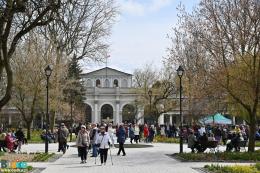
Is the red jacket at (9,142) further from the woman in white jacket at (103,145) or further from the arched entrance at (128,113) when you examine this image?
the arched entrance at (128,113)

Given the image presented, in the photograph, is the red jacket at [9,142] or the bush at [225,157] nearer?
the bush at [225,157]

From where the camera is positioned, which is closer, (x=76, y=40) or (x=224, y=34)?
(x=224, y=34)

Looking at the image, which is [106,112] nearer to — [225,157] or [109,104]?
[109,104]

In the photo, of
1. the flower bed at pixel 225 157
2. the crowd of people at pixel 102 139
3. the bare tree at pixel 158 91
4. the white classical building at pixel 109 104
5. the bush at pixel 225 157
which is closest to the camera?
the crowd of people at pixel 102 139

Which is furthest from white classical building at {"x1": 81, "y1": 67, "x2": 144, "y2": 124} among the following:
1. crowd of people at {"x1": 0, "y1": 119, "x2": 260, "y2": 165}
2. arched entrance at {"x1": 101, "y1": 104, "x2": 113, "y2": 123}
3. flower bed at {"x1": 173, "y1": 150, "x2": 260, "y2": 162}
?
flower bed at {"x1": 173, "y1": 150, "x2": 260, "y2": 162}

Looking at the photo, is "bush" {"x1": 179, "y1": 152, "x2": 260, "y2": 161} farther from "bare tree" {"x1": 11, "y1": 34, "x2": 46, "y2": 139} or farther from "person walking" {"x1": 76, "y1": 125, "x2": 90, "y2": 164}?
"bare tree" {"x1": 11, "y1": 34, "x2": 46, "y2": 139}

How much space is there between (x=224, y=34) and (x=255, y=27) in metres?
1.66

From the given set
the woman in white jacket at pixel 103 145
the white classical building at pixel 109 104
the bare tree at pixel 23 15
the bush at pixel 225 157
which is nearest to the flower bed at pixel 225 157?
the bush at pixel 225 157

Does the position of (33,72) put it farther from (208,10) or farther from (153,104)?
(153,104)

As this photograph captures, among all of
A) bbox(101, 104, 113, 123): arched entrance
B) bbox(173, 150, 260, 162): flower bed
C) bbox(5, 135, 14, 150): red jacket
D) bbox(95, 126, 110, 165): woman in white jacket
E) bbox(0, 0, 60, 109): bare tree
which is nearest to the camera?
bbox(0, 0, 60, 109): bare tree

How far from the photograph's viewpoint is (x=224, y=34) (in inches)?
1098

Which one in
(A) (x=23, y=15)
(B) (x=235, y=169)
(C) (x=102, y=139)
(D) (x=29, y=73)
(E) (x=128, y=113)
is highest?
(D) (x=29, y=73)

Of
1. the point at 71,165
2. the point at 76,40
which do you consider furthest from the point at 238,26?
the point at 76,40

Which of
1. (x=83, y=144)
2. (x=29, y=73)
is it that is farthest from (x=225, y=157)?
(x=29, y=73)
